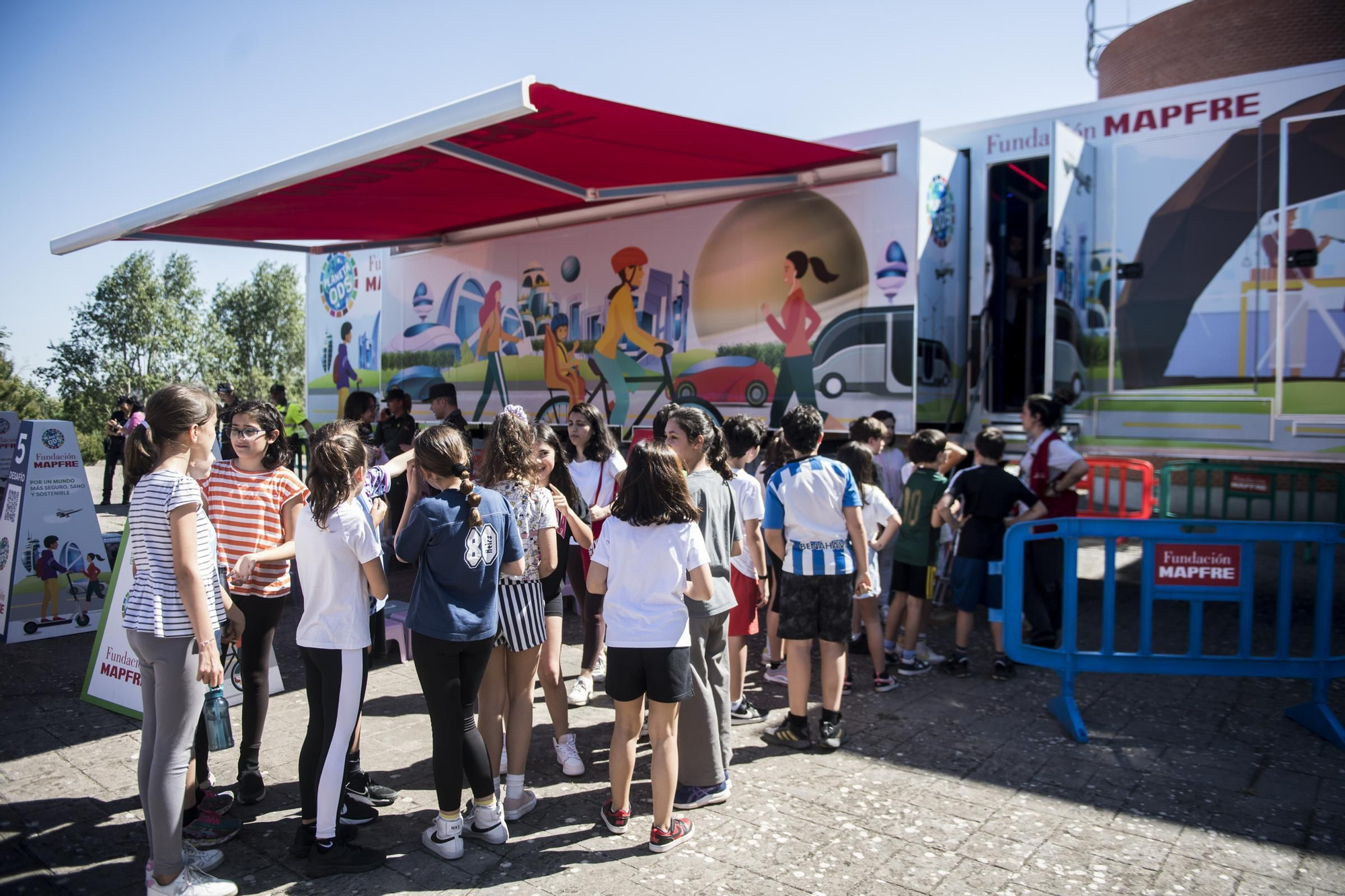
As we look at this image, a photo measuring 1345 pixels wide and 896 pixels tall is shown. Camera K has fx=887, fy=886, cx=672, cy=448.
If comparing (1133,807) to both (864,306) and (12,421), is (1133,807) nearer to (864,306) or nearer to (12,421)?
(864,306)

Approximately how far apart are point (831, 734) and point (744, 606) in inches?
27.8

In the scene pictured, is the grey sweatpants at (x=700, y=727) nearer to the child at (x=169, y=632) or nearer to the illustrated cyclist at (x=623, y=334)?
the child at (x=169, y=632)

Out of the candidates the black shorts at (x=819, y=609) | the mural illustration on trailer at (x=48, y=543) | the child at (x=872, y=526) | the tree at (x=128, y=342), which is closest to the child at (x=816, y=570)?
the black shorts at (x=819, y=609)

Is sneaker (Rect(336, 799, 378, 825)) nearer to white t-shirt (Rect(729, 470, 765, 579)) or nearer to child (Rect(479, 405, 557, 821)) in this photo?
child (Rect(479, 405, 557, 821))

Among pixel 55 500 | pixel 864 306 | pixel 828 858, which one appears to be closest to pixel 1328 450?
pixel 864 306

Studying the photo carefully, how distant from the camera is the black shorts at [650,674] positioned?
312 centimetres

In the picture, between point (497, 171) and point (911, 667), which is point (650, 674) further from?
point (497, 171)

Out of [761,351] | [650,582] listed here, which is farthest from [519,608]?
[761,351]

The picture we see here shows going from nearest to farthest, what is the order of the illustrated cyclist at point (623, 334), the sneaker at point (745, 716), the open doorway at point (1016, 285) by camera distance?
the sneaker at point (745, 716)
the open doorway at point (1016, 285)
the illustrated cyclist at point (623, 334)

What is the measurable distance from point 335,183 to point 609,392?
10.3ft

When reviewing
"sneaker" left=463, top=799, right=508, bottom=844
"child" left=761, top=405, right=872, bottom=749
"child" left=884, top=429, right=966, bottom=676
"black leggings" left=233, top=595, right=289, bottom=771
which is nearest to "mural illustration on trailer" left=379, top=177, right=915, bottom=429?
"child" left=884, top=429, right=966, bottom=676

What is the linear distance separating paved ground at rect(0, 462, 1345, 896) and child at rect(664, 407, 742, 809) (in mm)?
136

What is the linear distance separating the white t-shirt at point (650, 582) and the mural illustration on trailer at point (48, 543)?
4.89 m

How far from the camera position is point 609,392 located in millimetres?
8742
